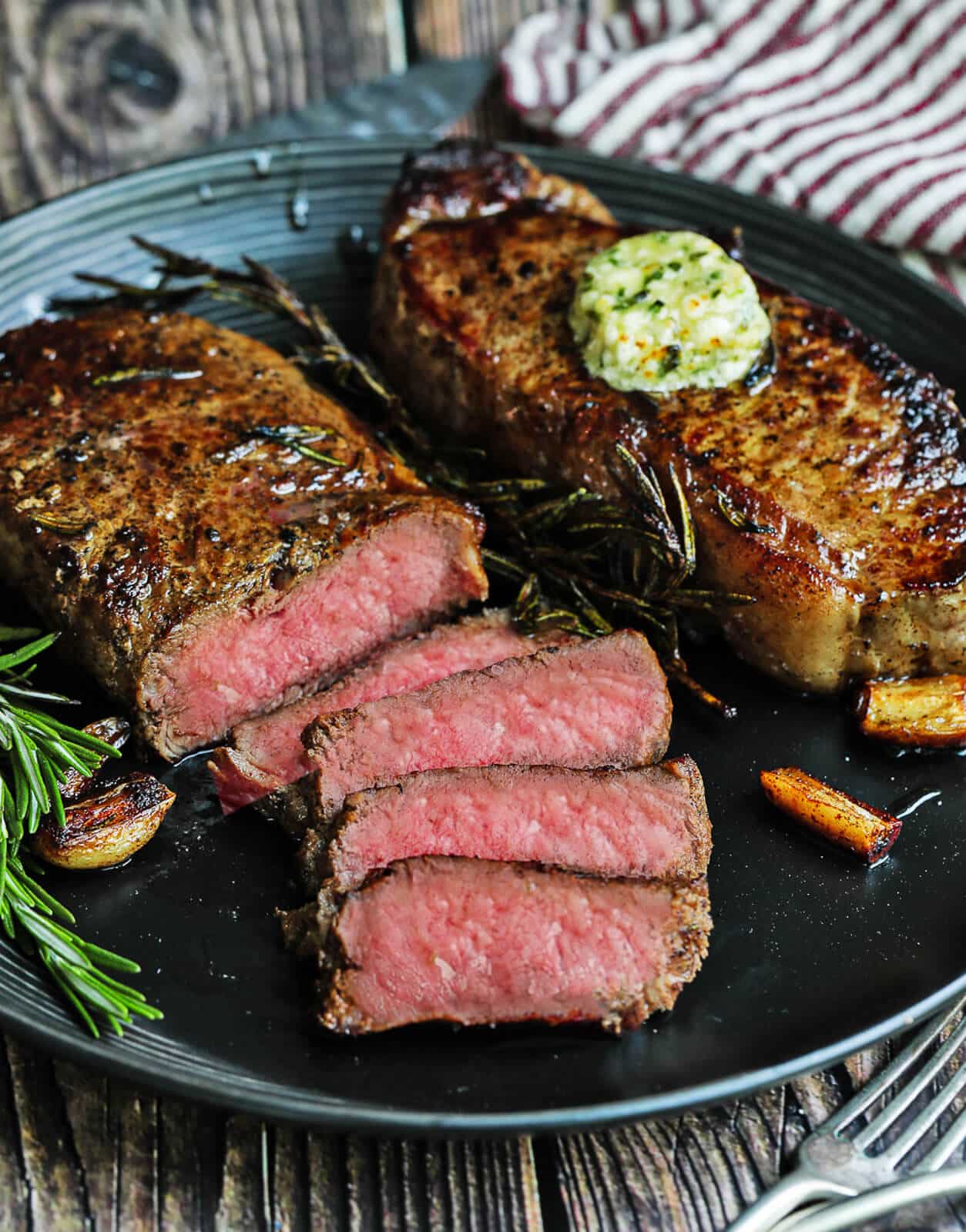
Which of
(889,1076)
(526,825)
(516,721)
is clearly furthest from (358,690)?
(889,1076)

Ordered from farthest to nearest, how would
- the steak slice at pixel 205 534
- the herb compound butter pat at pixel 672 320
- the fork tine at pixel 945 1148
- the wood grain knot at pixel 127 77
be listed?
the wood grain knot at pixel 127 77, the herb compound butter pat at pixel 672 320, the steak slice at pixel 205 534, the fork tine at pixel 945 1148

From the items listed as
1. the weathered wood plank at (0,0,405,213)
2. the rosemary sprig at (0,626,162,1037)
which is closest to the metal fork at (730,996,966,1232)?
the rosemary sprig at (0,626,162,1037)

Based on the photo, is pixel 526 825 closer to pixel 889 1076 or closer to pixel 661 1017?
pixel 661 1017

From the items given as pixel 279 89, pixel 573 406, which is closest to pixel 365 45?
pixel 279 89

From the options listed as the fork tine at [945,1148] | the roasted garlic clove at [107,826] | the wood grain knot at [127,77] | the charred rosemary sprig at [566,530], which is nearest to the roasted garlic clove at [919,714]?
the charred rosemary sprig at [566,530]

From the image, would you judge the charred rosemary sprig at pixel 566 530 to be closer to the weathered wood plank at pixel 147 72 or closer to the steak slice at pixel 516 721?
the steak slice at pixel 516 721

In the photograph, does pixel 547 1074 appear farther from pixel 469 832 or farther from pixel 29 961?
pixel 29 961

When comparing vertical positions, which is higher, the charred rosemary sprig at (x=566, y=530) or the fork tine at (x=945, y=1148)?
the charred rosemary sprig at (x=566, y=530)
